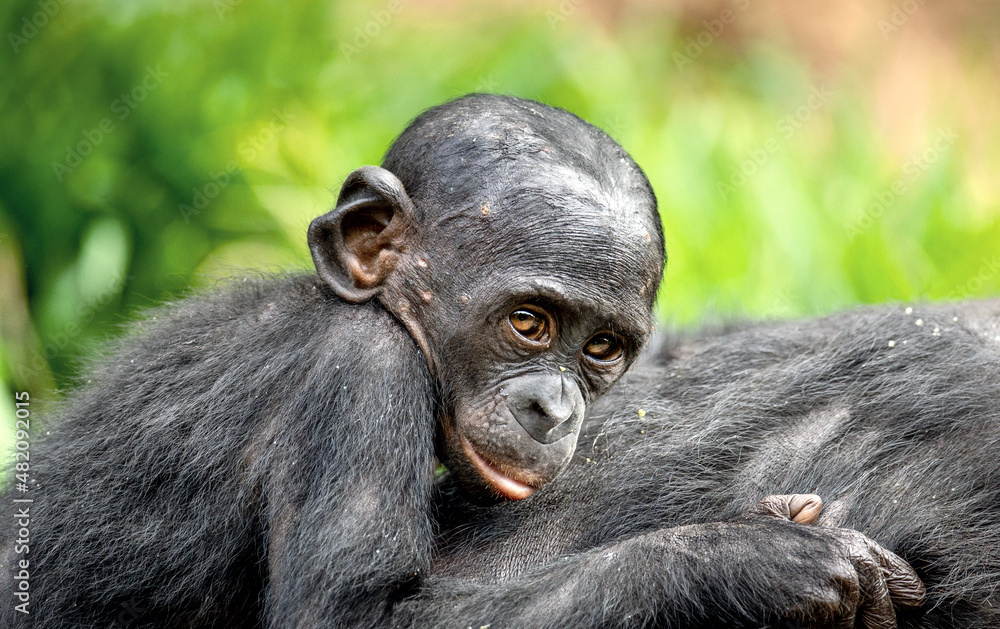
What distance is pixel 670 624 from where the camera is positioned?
2.66m

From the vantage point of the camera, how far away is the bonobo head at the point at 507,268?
301 centimetres

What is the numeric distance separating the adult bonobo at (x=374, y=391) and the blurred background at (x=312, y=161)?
2366 millimetres

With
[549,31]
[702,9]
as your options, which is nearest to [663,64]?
[549,31]
